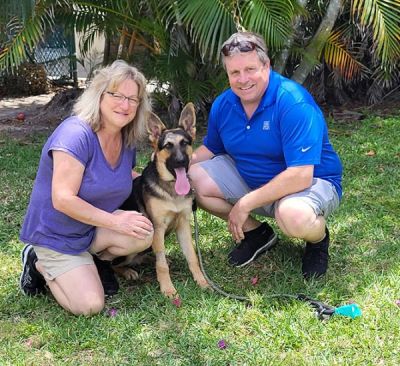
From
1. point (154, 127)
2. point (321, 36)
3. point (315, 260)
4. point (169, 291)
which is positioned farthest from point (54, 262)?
point (321, 36)

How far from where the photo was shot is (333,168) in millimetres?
4043

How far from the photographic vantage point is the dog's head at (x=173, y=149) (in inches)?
147

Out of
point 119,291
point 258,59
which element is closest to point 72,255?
point 119,291

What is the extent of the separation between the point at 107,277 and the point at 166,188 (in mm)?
751

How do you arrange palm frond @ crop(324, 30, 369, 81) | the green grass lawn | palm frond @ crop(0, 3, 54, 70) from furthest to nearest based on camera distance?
palm frond @ crop(324, 30, 369, 81)
palm frond @ crop(0, 3, 54, 70)
the green grass lawn

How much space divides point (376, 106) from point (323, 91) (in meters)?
0.96

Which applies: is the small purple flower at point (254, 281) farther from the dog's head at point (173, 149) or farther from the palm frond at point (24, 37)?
the palm frond at point (24, 37)

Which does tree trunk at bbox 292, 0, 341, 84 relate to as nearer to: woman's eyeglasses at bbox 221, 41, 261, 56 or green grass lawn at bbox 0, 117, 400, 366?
green grass lawn at bbox 0, 117, 400, 366

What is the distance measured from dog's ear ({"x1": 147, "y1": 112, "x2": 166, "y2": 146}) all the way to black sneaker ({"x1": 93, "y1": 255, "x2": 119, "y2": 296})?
93cm

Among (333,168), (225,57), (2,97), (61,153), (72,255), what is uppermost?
(225,57)

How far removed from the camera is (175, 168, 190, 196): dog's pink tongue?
374 cm

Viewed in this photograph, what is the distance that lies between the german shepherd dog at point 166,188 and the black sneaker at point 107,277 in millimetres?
→ 327

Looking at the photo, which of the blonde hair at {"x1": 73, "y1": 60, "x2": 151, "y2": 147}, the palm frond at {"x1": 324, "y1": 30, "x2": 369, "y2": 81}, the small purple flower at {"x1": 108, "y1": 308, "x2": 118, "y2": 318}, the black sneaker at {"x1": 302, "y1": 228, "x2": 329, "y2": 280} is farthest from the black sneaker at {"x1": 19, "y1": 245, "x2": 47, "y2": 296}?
the palm frond at {"x1": 324, "y1": 30, "x2": 369, "y2": 81}

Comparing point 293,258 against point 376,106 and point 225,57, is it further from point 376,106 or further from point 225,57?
point 376,106
